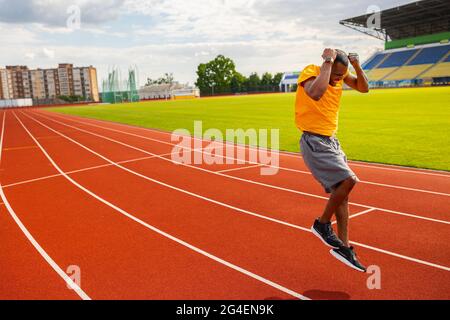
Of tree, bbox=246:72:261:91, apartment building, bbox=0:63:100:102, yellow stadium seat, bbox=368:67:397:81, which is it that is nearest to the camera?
yellow stadium seat, bbox=368:67:397:81

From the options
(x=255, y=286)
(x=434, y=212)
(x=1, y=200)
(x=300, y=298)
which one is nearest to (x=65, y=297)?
(x=255, y=286)

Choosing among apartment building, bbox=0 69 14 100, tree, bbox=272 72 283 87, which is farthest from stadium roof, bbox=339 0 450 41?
apartment building, bbox=0 69 14 100

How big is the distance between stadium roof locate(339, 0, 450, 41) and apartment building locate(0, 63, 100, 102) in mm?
93345

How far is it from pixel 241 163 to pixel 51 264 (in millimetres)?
5976

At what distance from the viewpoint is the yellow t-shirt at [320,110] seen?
385 cm

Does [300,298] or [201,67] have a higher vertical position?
[201,67]

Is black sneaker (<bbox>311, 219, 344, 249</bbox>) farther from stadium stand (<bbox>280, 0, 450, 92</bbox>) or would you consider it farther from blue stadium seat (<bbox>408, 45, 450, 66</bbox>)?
blue stadium seat (<bbox>408, 45, 450, 66</bbox>)

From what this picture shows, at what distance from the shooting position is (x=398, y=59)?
233 ft

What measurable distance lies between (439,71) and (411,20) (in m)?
11.4

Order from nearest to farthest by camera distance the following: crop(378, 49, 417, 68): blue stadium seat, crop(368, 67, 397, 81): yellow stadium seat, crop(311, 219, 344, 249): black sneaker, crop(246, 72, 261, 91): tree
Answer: crop(311, 219, 344, 249): black sneaker
crop(368, 67, 397, 81): yellow stadium seat
crop(378, 49, 417, 68): blue stadium seat
crop(246, 72, 261, 91): tree

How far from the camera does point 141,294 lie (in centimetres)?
363

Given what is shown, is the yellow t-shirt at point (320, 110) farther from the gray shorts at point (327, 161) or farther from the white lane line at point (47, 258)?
the white lane line at point (47, 258)

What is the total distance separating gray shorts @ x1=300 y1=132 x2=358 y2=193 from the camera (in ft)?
12.5

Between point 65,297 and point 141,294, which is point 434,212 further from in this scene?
point 65,297
